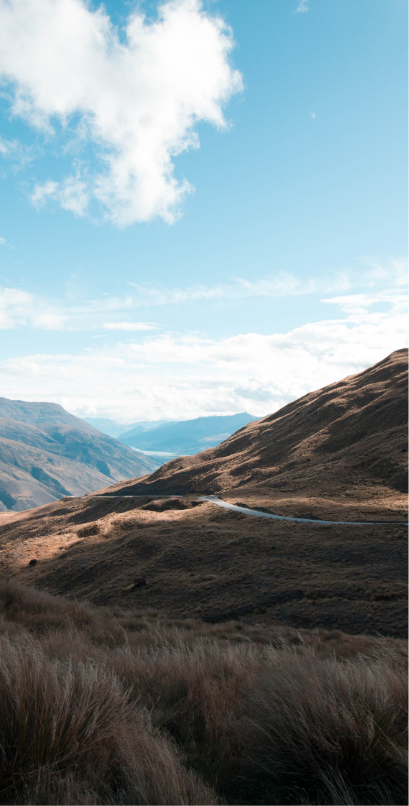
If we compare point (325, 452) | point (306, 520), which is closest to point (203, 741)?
point (306, 520)

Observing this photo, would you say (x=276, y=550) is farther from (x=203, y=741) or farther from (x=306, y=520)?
(x=203, y=741)

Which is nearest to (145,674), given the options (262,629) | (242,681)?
(242,681)

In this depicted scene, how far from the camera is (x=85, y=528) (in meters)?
53.2

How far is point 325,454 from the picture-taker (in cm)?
6744

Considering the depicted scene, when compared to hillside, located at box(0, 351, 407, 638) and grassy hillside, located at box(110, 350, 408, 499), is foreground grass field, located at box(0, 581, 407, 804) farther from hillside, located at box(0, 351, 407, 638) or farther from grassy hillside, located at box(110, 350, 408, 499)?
grassy hillside, located at box(110, 350, 408, 499)

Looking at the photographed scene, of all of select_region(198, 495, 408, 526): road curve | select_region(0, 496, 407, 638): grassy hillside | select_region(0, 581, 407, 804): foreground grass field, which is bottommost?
select_region(0, 496, 407, 638): grassy hillside

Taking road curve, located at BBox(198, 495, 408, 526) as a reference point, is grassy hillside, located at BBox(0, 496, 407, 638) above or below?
below

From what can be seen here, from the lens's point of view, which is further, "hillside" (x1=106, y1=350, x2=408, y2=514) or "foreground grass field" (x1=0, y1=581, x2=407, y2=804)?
"hillside" (x1=106, y1=350, x2=408, y2=514)

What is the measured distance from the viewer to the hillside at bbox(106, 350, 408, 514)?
5197 centimetres

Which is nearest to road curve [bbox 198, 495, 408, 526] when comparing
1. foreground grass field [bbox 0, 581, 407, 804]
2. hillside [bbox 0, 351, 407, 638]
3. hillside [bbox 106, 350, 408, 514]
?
hillside [bbox 0, 351, 407, 638]

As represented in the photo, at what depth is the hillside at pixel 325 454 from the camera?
2046 inches

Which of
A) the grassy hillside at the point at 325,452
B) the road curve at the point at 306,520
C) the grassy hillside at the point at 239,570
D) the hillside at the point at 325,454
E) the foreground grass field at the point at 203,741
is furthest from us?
the grassy hillside at the point at 325,452

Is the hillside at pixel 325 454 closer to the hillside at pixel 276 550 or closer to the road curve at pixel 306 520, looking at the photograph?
the hillside at pixel 276 550

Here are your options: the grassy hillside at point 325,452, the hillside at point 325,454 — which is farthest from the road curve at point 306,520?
the grassy hillside at point 325,452
